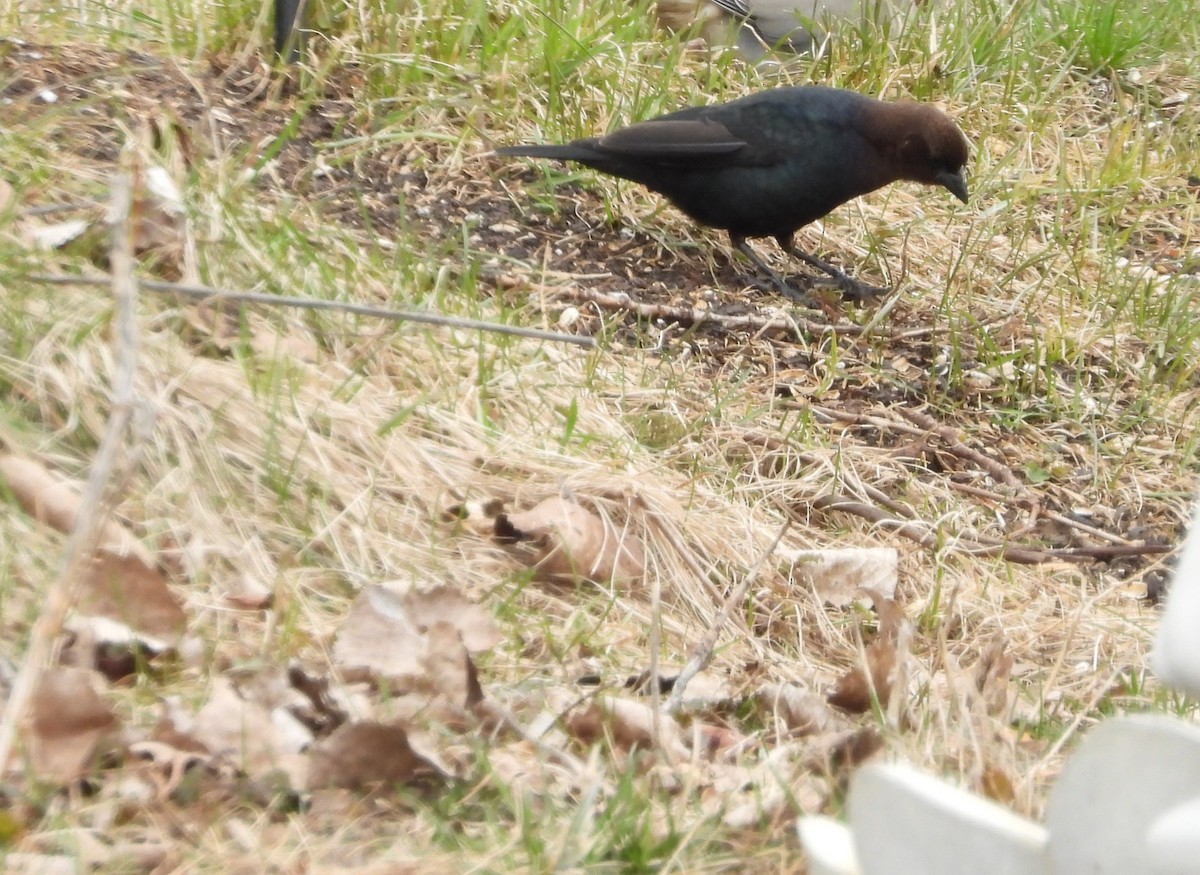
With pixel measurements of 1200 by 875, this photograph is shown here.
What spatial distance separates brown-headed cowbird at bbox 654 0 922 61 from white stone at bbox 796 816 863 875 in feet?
14.0

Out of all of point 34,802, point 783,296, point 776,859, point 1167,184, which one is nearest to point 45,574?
point 34,802

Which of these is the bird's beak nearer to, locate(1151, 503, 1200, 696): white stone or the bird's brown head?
the bird's brown head

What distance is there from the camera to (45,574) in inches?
79.4

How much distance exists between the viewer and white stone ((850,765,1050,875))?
1.32m

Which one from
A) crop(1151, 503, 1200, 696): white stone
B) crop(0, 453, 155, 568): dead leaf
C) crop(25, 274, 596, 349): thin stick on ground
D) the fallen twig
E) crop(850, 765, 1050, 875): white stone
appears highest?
crop(1151, 503, 1200, 696): white stone

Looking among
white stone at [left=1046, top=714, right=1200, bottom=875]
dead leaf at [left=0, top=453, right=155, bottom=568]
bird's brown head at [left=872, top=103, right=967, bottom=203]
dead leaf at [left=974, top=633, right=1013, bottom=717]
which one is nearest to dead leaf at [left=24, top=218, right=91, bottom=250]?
dead leaf at [left=0, top=453, right=155, bottom=568]

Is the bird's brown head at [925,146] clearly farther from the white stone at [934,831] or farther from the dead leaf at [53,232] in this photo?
the white stone at [934,831]

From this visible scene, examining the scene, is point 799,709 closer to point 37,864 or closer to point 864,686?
point 864,686

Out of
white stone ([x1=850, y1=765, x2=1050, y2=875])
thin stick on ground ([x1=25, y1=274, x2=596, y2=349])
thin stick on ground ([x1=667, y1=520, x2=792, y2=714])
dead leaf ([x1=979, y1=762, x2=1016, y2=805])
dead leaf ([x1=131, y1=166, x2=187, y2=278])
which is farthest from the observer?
dead leaf ([x1=131, y1=166, x2=187, y2=278])

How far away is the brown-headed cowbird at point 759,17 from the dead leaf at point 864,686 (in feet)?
A: 11.8

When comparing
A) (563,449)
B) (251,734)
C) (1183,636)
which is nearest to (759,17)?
(563,449)

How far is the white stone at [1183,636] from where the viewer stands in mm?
1138

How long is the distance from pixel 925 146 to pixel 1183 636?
3492 millimetres

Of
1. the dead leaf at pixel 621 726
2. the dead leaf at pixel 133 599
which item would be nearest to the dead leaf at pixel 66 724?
the dead leaf at pixel 133 599
